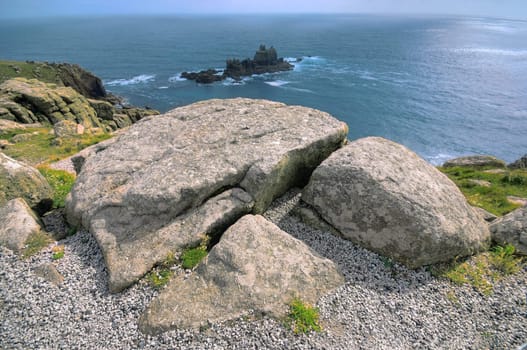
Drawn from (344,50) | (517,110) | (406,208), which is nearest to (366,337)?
(406,208)

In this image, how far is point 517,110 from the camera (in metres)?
98.5

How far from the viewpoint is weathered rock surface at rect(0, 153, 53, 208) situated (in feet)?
52.5

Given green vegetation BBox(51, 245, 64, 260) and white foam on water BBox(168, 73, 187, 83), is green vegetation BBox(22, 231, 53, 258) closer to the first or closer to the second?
green vegetation BBox(51, 245, 64, 260)

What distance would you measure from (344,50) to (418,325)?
211355 mm

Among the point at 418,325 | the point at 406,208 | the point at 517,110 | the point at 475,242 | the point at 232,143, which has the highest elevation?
the point at 232,143

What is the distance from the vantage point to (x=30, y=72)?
98.5 metres

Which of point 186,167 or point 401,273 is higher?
point 186,167

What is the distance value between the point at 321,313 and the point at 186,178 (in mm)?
8422

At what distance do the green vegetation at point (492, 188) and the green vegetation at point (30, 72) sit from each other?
4208 inches

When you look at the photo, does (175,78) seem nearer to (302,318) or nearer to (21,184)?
(21,184)

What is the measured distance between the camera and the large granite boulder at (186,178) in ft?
44.7

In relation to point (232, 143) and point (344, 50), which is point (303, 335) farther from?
point (344, 50)

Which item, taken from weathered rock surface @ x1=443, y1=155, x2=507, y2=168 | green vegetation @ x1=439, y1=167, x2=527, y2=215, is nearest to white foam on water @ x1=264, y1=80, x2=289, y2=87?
weathered rock surface @ x1=443, y1=155, x2=507, y2=168

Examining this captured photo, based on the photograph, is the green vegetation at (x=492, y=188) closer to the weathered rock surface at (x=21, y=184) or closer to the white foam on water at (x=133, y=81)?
the weathered rock surface at (x=21, y=184)
